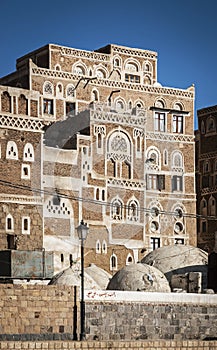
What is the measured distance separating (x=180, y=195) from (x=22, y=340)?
26.3 m

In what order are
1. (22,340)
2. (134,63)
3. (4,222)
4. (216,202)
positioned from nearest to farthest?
1. (22,340)
2. (4,222)
3. (134,63)
4. (216,202)

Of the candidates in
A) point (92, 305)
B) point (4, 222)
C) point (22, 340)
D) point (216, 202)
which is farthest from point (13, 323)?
point (216, 202)

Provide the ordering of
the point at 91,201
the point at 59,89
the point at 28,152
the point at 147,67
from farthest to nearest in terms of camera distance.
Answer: the point at 147,67 < the point at 59,89 < the point at 91,201 < the point at 28,152

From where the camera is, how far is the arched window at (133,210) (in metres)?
50.7

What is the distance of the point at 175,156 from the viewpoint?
178 ft

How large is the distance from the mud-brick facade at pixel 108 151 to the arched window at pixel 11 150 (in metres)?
0.37

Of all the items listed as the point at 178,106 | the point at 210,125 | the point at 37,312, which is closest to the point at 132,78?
the point at 178,106

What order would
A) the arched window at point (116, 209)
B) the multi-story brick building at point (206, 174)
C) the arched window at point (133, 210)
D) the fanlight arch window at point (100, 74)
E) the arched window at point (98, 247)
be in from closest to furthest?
the arched window at point (98, 247) < the arched window at point (116, 209) < the arched window at point (133, 210) < the fanlight arch window at point (100, 74) < the multi-story brick building at point (206, 174)

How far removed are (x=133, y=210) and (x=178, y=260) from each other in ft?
39.0

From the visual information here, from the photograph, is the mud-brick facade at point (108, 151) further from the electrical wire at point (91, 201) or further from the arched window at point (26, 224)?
the arched window at point (26, 224)

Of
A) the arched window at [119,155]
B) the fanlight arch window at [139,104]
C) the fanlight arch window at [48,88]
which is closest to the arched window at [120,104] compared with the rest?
the fanlight arch window at [139,104]

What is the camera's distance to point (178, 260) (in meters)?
39.2

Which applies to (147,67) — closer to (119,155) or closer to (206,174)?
(119,155)

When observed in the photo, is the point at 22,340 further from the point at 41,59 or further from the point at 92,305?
the point at 41,59
